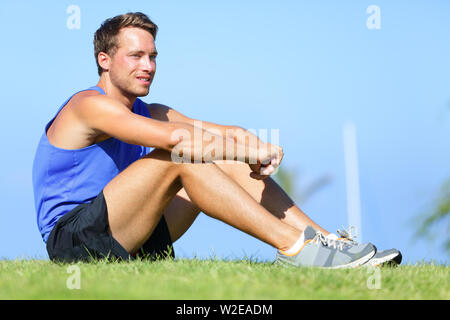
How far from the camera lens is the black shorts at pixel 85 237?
4.01 m

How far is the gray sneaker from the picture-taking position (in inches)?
152

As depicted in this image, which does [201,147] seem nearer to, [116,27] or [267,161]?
[267,161]

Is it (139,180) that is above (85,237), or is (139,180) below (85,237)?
above

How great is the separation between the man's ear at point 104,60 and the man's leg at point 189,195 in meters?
1.13

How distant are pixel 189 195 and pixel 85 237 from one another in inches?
32.0

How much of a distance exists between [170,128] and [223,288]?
1.21 meters

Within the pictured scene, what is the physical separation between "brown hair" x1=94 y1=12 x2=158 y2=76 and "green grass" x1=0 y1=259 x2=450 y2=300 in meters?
1.82

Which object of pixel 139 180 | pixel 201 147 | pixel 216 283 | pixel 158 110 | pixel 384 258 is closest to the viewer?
pixel 216 283

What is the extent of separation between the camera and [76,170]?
4.29 m

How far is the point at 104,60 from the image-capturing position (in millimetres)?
4711

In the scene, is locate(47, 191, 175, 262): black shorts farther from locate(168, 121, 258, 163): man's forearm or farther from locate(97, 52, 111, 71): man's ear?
locate(97, 52, 111, 71): man's ear

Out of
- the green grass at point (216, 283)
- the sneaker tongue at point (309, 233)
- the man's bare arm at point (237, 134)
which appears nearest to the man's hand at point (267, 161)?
the man's bare arm at point (237, 134)

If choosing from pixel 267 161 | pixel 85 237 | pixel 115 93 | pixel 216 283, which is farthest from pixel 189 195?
pixel 115 93
